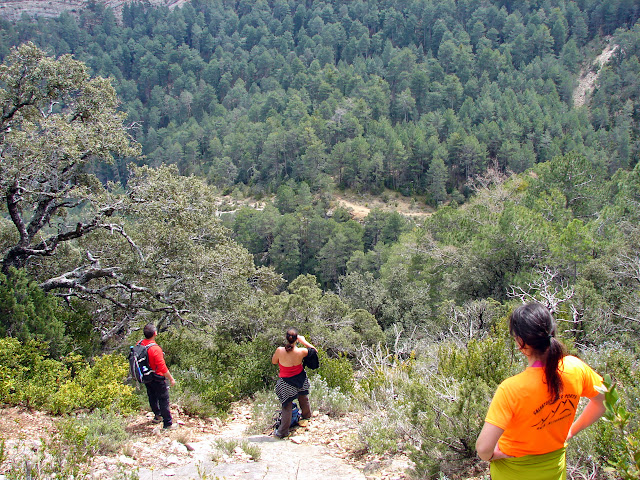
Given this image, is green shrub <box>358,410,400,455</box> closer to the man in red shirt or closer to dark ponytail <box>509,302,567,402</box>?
the man in red shirt

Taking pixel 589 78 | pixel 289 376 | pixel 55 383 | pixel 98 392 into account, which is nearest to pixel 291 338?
pixel 289 376

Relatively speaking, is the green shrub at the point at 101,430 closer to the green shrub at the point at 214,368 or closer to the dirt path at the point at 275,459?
the dirt path at the point at 275,459

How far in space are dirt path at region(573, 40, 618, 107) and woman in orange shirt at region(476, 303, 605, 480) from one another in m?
78.3

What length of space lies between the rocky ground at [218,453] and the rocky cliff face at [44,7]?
156m

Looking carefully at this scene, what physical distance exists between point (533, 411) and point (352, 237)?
42.7m

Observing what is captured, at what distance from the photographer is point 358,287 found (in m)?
23.3

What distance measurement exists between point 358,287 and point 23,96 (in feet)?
57.7

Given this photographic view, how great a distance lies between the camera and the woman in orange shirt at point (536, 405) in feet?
6.97

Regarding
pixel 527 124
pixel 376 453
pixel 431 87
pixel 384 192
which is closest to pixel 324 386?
pixel 376 453

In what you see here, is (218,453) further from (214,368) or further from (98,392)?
(214,368)

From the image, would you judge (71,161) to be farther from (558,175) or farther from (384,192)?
(384,192)

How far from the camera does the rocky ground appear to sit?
389 centimetres

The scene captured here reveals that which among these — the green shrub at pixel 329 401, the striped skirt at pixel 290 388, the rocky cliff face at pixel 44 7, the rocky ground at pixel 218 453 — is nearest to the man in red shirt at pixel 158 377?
the rocky ground at pixel 218 453

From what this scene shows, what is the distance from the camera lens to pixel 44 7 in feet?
446
